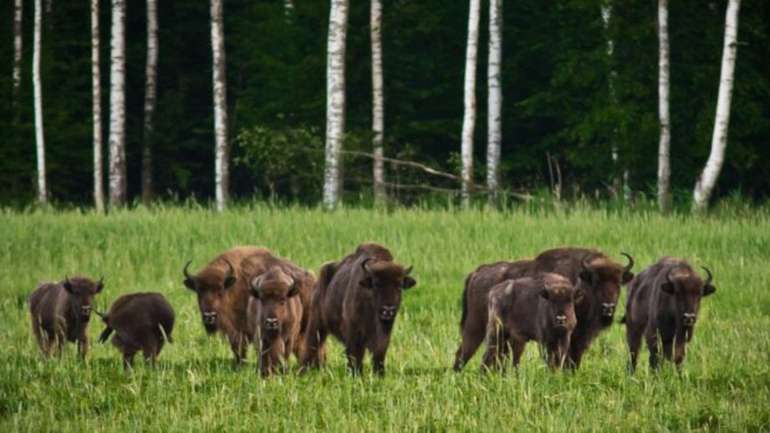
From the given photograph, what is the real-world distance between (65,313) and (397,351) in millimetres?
3367

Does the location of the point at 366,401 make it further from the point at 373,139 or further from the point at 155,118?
the point at 155,118

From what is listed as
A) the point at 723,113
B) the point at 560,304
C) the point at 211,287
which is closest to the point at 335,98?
the point at 723,113

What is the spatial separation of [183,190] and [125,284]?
1051 inches

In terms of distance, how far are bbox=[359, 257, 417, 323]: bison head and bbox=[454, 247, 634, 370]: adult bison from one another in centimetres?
156

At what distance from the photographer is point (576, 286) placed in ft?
47.6

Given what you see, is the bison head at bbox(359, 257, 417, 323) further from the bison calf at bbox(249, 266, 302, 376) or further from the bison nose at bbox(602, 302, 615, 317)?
the bison nose at bbox(602, 302, 615, 317)

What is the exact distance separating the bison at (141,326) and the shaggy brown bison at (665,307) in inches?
171

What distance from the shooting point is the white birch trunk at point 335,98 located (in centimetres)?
3142

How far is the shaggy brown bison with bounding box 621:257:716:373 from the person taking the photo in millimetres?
13805

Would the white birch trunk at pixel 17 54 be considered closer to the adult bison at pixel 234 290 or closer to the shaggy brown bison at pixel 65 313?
the shaggy brown bison at pixel 65 313

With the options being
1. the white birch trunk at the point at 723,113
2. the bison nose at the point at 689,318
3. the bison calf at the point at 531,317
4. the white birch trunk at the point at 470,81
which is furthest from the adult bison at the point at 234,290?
the white birch trunk at the point at 470,81

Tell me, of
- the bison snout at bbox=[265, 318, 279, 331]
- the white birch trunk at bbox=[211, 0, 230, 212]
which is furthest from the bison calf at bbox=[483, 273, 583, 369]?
the white birch trunk at bbox=[211, 0, 230, 212]

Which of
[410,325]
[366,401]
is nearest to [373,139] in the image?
[410,325]

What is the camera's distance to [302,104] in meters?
40.7
